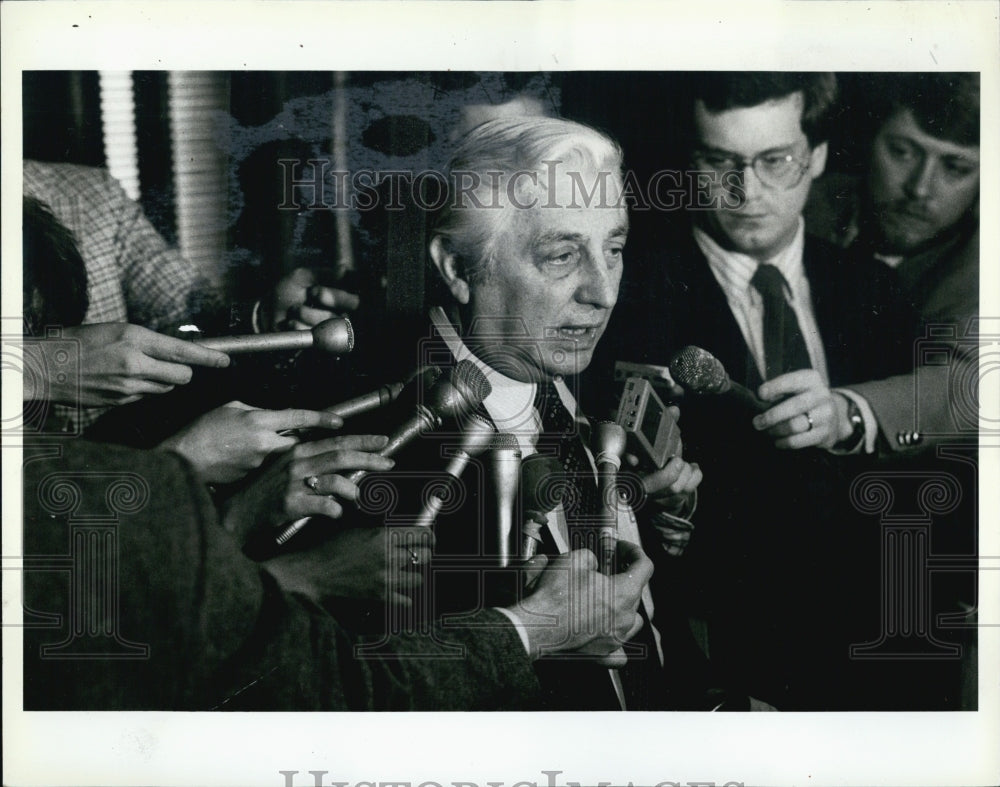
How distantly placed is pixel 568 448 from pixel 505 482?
184mm

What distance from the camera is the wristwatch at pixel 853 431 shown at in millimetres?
2588

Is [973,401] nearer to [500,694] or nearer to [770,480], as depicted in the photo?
[770,480]

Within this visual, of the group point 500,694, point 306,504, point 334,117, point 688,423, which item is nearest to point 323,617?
point 306,504

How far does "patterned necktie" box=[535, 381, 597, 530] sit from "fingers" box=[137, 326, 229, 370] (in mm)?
816

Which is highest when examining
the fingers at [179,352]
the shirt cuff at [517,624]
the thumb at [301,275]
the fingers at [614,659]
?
the thumb at [301,275]

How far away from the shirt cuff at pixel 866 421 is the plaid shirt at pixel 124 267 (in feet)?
5.46

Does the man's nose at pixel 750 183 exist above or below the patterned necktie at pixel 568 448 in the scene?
above

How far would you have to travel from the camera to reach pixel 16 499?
8.36 ft

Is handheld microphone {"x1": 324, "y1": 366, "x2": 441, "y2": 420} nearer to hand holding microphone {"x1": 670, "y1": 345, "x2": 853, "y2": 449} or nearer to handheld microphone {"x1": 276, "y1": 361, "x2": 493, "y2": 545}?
handheld microphone {"x1": 276, "y1": 361, "x2": 493, "y2": 545}

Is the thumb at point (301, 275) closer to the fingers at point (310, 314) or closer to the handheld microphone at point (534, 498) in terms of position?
the fingers at point (310, 314)

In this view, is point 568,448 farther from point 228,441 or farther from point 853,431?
point 228,441

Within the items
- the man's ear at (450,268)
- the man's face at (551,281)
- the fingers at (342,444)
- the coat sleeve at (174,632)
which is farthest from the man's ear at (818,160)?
the coat sleeve at (174,632)

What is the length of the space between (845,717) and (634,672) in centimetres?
57

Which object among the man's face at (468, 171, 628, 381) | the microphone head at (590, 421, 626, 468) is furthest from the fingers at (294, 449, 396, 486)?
the microphone head at (590, 421, 626, 468)
